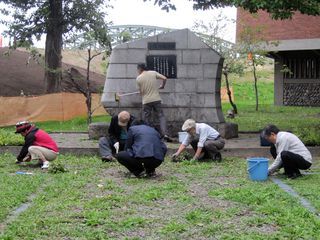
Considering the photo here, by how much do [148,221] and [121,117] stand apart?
14.1 ft

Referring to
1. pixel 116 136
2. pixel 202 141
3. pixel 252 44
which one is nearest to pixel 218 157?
pixel 202 141

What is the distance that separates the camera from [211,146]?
1131cm

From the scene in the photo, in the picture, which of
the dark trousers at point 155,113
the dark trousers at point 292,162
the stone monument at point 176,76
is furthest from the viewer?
the stone monument at point 176,76

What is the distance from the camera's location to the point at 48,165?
1081 centimetres

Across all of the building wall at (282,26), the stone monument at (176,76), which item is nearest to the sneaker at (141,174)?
the stone monument at (176,76)

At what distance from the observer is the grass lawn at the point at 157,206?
6.25 m

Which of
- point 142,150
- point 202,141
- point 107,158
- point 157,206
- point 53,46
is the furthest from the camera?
point 53,46

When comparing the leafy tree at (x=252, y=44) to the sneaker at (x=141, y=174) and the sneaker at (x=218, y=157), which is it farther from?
the sneaker at (x=141, y=174)

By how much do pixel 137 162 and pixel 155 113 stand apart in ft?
14.0

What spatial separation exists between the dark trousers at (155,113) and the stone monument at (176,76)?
704 millimetres

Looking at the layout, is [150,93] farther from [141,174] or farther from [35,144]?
[141,174]

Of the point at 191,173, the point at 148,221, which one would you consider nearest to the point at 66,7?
the point at 191,173

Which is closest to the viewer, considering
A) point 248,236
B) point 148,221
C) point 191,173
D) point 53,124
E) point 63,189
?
point 248,236

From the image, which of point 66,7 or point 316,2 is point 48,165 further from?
point 66,7
